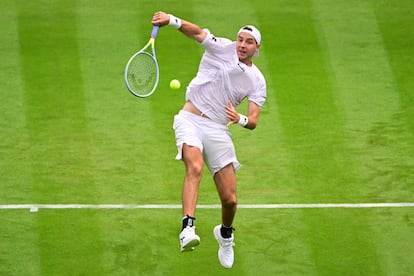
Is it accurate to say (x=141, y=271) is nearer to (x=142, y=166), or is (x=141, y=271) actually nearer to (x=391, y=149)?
(x=142, y=166)

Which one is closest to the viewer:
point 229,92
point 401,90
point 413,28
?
point 229,92

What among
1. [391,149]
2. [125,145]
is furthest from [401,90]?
[125,145]

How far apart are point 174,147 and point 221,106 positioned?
3.42 m

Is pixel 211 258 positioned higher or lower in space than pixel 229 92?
lower

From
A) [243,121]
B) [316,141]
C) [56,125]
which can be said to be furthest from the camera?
[56,125]

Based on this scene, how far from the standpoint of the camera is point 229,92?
14555 mm

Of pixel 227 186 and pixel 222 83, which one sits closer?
pixel 227 186

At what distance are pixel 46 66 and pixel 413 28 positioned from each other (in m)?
6.37

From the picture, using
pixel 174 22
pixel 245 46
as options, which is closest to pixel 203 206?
pixel 245 46

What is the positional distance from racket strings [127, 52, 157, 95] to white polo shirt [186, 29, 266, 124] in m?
0.52

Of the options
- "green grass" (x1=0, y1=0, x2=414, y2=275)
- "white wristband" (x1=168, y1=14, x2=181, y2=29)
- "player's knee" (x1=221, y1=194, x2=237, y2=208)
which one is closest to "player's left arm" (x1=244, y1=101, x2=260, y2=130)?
"player's knee" (x1=221, y1=194, x2=237, y2=208)

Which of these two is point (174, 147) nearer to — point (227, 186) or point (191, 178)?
point (227, 186)

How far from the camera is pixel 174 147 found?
1781 cm

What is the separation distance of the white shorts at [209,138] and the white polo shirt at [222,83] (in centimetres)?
14
